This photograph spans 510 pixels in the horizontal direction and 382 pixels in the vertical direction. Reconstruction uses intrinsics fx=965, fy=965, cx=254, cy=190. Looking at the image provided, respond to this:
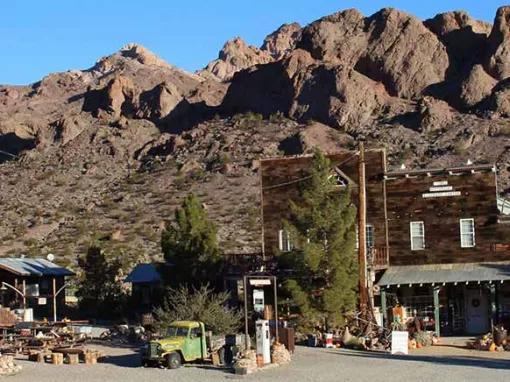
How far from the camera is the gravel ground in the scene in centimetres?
2614

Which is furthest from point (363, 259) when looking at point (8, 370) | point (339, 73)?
point (339, 73)

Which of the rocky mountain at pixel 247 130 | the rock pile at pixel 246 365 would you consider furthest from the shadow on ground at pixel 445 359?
the rocky mountain at pixel 247 130

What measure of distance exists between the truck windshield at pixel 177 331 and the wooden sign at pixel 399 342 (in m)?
7.55

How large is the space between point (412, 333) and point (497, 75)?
6422cm

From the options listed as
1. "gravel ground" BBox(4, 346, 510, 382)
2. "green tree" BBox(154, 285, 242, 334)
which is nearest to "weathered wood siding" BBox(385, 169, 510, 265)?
"gravel ground" BBox(4, 346, 510, 382)

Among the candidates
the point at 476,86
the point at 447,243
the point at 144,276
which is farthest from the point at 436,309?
the point at 476,86

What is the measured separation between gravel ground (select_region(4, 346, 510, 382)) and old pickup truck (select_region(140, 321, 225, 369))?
0.45 meters

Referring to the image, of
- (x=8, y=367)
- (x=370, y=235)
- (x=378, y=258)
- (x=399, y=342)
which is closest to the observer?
(x=8, y=367)

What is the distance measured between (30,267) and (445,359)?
25.4 m

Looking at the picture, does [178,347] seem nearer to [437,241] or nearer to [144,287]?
[437,241]

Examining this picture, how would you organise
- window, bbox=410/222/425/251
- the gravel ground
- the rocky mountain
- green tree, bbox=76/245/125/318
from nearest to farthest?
the gravel ground
window, bbox=410/222/425/251
green tree, bbox=76/245/125/318
the rocky mountain

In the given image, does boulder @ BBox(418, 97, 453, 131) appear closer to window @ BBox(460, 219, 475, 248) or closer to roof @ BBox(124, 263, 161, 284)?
roof @ BBox(124, 263, 161, 284)

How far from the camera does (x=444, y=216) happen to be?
3953cm

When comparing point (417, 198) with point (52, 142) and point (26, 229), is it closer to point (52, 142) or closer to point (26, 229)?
point (26, 229)
